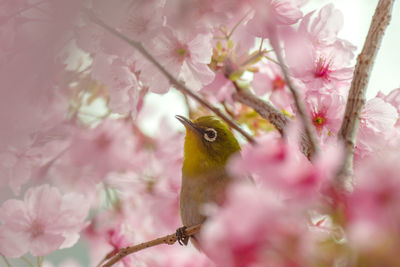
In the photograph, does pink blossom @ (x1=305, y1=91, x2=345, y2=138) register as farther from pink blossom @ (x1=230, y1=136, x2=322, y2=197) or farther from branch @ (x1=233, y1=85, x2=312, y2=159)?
pink blossom @ (x1=230, y1=136, x2=322, y2=197)

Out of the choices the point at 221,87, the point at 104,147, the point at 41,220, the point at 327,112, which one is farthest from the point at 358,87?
the point at 104,147

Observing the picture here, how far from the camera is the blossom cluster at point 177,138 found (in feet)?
0.69

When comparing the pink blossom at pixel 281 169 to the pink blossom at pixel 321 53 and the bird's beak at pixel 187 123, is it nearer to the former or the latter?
the pink blossom at pixel 321 53

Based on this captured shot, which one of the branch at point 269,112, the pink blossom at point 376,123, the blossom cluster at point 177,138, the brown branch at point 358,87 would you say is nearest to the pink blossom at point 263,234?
the blossom cluster at point 177,138

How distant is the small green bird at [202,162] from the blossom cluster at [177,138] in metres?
0.07

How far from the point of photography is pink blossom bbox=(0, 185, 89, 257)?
0.63 m

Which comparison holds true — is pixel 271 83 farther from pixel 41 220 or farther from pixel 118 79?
pixel 41 220

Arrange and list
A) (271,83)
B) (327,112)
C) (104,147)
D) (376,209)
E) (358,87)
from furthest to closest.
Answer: (104,147)
(271,83)
(327,112)
(358,87)
(376,209)

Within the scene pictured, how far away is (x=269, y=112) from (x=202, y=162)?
196 millimetres

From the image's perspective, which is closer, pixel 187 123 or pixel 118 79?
pixel 118 79

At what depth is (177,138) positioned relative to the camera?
3.21 ft

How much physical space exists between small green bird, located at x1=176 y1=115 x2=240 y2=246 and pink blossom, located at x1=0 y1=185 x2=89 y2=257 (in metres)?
0.18

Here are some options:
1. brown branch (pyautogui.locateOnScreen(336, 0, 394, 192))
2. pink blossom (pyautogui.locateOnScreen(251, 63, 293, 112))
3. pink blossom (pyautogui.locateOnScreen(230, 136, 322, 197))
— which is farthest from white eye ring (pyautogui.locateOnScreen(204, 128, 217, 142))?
pink blossom (pyautogui.locateOnScreen(230, 136, 322, 197))

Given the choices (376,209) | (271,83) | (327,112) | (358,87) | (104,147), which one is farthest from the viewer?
(104,147)
